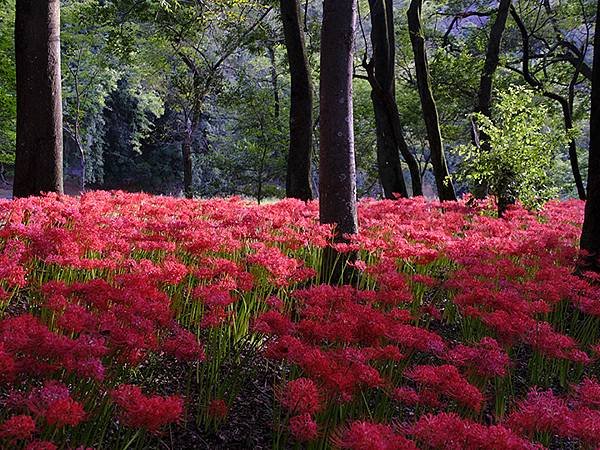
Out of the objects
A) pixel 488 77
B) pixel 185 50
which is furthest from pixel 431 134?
pixel 185 50

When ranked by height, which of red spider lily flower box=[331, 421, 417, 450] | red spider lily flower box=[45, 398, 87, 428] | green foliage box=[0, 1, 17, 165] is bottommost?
red spider lily flower box=[331, 421, 417, 450]

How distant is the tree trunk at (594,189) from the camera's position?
5.30 m

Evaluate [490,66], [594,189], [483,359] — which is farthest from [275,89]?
[483,359]

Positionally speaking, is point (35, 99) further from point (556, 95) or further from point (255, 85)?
point (255, 85)

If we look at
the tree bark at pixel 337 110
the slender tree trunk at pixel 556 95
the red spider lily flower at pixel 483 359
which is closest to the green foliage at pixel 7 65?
the tree bark at pixel 337 110

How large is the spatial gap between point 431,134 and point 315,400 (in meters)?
10.6

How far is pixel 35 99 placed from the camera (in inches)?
272

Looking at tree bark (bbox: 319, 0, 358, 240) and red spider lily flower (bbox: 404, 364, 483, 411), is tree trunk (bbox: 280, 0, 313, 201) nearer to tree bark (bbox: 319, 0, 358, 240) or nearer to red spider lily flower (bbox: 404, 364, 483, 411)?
tree bark (bbox: 319, 0, 358, 240)

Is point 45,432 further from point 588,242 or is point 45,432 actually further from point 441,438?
point 588,242

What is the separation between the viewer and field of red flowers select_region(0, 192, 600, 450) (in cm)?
204

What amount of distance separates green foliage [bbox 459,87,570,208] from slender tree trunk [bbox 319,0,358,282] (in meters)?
4.65

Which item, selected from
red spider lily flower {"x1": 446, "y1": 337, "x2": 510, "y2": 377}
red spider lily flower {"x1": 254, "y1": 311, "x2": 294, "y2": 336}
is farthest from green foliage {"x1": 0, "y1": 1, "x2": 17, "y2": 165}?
red spider lily flower {"x1": 446, "y1": 337, "x2": 510, "y2": 377}

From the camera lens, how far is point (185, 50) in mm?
21922

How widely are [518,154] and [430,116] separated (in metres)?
3.40
